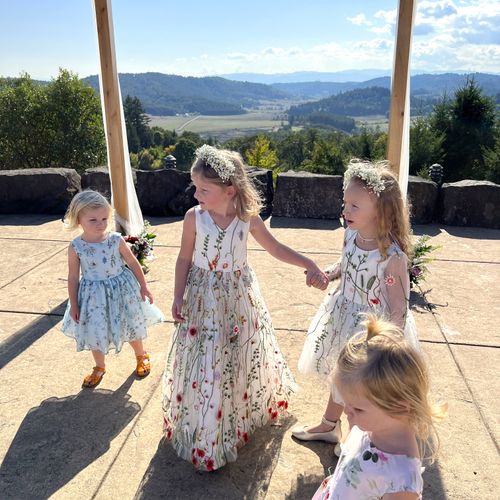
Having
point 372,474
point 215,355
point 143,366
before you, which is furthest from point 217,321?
point 372,474

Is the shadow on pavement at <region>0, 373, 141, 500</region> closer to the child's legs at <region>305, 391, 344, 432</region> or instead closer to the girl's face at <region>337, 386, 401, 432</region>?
the child's legs at <region>305, 391, 344, 432</region>

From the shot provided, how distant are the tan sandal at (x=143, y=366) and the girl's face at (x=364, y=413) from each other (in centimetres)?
215

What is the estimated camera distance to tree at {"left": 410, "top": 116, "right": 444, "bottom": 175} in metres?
27.9

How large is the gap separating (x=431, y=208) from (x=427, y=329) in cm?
306

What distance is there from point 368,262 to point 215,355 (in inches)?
34.8

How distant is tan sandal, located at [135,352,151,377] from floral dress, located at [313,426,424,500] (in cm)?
197

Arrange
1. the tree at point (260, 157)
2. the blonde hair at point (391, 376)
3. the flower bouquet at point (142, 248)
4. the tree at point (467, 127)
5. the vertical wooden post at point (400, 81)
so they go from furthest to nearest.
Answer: the tree at point (260, 157) → the tree at point (467, 127) → the flower bouquet at point (142, 248) → the vertical wooden post at point (400, 81) → the blonde hair at point (391, 376)

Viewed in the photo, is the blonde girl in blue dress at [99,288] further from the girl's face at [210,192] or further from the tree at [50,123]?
the tree at [50,123]

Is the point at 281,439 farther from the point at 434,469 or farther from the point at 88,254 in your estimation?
the point at 88,254

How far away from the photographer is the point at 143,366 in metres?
3.37

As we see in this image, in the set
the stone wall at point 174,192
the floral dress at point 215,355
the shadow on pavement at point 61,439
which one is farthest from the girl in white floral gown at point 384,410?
the stone wall at point 174,192

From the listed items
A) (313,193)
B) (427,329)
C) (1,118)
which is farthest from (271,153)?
(427,329)

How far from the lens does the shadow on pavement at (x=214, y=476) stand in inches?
94.1

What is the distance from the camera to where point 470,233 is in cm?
623
